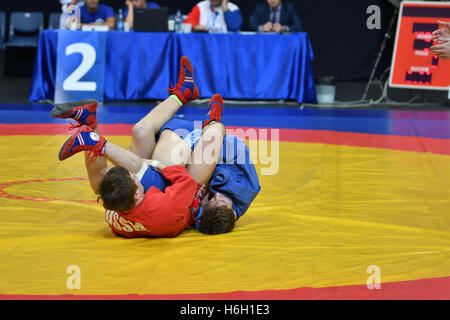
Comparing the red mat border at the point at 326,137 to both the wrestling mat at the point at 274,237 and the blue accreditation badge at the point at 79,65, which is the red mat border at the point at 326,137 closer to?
the wrestling mat at the point at 274,237

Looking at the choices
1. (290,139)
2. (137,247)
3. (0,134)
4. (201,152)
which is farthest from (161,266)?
(0,134)

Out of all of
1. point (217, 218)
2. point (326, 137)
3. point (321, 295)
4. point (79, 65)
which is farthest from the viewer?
point (79, 65)

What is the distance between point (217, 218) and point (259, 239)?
190mm

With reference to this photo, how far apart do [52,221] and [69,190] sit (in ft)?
2.06

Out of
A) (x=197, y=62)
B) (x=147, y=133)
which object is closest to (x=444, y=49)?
(x=147, y=133)

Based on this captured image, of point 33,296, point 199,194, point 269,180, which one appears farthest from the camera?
point 269,180

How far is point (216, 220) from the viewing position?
2729mm

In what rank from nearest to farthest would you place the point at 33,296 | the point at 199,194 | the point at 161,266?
the point at 33,296 < the point at 161,266 < the point at 199,194

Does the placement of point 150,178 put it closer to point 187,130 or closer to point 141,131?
point 141,131

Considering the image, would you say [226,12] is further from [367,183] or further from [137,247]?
[137,247]

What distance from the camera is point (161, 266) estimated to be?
93.1 inches

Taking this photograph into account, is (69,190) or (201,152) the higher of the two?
(201,152)

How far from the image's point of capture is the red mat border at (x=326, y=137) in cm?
491

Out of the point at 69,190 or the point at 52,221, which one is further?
the point at 69,190
